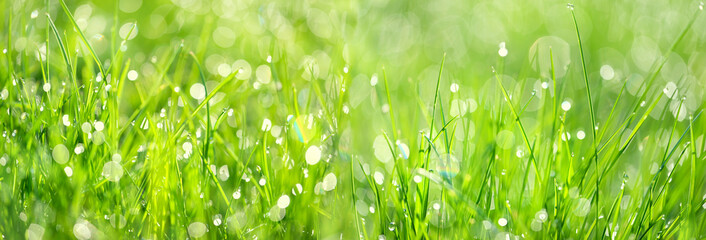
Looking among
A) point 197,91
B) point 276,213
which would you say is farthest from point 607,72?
point 276,213

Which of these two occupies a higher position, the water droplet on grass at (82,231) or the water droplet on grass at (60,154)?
the water droplet on grass at (60,154)

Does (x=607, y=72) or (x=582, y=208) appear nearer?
(x=582, y=208)

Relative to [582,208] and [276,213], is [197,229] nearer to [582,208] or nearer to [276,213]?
[276,213]

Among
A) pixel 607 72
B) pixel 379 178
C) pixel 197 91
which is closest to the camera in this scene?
pixel 379 178

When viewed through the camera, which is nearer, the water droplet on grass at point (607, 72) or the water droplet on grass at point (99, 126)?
the water droplet on grass at point (99, 126)

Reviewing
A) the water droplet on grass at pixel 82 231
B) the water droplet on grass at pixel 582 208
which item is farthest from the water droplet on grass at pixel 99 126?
the water droplet on grass at pixel 582 208

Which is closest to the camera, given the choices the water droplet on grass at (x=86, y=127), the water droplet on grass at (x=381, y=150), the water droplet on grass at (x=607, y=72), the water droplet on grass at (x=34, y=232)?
the water droplet on grass at (x=34, y=232)

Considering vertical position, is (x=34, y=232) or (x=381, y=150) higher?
(x=381, y=150)

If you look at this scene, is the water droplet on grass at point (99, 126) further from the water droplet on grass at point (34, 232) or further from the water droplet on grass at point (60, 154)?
the water droplet on grass at point (34, 232)

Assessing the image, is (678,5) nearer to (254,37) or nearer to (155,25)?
(254,37)
